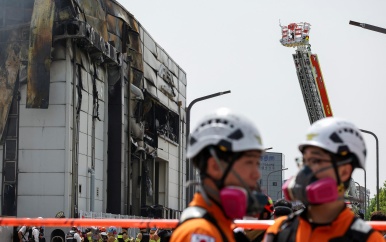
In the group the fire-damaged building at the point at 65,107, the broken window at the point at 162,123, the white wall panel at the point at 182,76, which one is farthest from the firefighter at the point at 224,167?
the white wall panel at the point at 182,76

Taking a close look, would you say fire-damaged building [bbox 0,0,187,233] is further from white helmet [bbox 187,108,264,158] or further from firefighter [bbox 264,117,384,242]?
white helmet [bbox 187,108,264,158]

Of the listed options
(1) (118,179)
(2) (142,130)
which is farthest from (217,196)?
(2) (142,130)

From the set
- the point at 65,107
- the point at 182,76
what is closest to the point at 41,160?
the point at 65,107

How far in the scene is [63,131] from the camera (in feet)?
155

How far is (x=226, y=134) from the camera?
4441mm

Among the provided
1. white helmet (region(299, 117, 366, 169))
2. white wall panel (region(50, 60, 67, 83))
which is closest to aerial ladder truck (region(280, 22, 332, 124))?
white wall panel (region(50, 60, 67, 83))

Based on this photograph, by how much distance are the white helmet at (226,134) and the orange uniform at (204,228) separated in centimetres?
26

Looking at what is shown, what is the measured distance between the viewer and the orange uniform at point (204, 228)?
4.19 m

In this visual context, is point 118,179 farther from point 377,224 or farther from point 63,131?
point 377,224

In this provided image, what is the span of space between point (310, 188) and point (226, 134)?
0.80 m

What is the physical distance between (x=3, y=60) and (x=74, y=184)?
7.04 m

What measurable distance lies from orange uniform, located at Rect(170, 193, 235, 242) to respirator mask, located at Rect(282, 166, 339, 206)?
684 millimetres

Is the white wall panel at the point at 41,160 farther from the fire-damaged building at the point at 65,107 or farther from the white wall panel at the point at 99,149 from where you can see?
the white wall panel at the point at 99,149

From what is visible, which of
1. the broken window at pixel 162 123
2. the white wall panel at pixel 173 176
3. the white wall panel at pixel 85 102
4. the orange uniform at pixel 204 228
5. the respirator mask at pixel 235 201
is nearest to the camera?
the orange uniform at pixel 204 228
